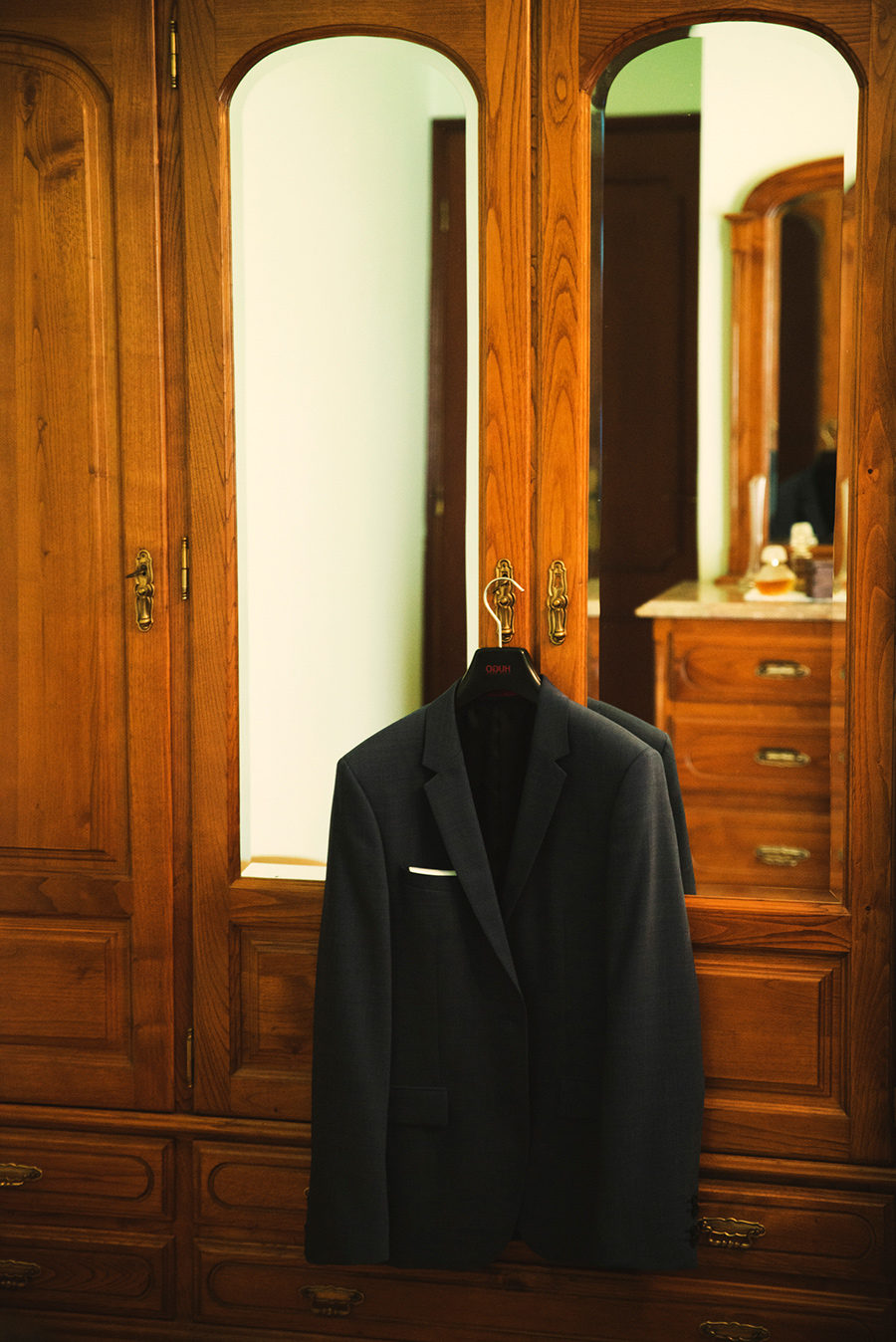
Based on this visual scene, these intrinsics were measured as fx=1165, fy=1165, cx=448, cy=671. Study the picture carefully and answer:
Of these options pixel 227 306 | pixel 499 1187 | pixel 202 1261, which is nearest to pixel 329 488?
pixel 227 306

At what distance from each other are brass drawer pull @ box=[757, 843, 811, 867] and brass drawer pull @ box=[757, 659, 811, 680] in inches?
12.0

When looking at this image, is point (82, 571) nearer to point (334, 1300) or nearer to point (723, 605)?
point (723, 605)

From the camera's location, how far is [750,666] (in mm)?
2027

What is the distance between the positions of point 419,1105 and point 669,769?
0.60m

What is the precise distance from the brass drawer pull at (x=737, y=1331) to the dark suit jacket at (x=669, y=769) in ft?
2.06

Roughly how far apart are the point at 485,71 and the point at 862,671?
101cm

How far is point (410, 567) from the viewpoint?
178 cm

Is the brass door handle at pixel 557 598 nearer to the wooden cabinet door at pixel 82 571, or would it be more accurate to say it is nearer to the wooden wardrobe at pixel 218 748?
the wooden wardrobe at pixel 218 748

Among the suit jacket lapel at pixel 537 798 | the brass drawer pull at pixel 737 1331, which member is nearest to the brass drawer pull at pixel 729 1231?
the brass drawer pull at pixel 737 1331

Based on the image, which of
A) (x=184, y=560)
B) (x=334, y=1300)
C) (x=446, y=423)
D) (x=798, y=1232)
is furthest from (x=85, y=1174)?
(x=446, y=423)

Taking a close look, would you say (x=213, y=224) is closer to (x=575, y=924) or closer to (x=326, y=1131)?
(x=575, y=924)

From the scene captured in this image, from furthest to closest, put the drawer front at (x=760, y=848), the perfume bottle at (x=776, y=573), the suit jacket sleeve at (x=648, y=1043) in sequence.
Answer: the perfume bottle at (x=776, y=573), the drawer front at (x=760, y=848), the suit jacket sleeve at (x=648, y=1043)

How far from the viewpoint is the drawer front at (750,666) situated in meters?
1.94

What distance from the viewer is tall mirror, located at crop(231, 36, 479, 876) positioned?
172cm
